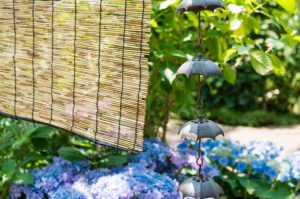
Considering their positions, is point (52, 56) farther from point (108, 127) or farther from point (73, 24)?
point (108, 127)

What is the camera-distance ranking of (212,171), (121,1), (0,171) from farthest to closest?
(212,171)
(0,171)
(121,1)

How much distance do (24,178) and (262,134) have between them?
392cm

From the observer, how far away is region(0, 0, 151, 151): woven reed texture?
1779 mm

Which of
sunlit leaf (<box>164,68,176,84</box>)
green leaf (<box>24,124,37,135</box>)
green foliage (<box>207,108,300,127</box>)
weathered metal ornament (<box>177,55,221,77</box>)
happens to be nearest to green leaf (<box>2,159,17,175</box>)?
green leaf (<box>24,124,37,135</box>)

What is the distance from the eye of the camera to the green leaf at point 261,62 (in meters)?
2.07

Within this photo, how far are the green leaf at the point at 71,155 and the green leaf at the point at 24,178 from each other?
0.62 feet

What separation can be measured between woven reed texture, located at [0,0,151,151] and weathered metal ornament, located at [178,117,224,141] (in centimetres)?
31

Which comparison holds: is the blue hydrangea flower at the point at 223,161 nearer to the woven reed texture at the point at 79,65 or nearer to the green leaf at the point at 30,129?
the woven reed texture at the point at 79,65

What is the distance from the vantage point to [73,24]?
1.90 meters

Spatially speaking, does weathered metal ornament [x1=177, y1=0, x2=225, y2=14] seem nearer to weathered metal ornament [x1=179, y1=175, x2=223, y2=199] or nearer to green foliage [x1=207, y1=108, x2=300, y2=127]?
weathered metal ornament [x1=179, y1=175, x2=223, y2=199]

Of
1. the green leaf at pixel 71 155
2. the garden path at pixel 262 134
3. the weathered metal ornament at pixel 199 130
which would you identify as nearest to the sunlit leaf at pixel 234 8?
the weathered metal ornament at pixel 199 130

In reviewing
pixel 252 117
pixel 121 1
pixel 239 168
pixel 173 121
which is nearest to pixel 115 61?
pixel 121 1

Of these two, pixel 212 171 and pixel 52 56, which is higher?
pixel 52 56

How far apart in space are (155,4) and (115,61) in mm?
595
